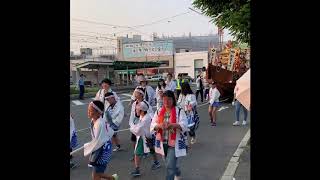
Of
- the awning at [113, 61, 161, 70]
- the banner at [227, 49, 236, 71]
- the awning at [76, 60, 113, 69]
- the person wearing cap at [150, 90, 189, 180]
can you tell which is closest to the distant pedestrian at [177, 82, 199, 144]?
the person wearing cap at [150, 90, 189, 180]

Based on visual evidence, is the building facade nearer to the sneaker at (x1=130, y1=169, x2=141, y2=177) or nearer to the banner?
the banner

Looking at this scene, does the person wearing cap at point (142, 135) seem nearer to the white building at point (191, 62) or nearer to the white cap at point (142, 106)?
the white cap at point (142, 106)

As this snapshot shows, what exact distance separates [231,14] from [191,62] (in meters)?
66.0

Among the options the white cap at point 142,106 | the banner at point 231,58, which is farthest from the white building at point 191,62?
the white cap at point 142,106

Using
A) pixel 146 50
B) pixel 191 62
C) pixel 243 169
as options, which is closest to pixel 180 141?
pixel 243 169

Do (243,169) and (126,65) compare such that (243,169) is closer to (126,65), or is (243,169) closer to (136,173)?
(136,173)

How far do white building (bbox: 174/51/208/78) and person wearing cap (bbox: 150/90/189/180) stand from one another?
2565 inches

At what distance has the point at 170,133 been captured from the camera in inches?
227

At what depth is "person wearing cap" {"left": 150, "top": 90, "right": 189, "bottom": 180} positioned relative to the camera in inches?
224

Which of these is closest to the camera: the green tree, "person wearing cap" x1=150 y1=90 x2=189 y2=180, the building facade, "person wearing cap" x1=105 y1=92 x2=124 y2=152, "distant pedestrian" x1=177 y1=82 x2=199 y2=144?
"person wearing cap" x1=150 y1=90 x2=189 y2=180

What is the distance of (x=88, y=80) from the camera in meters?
46.9
